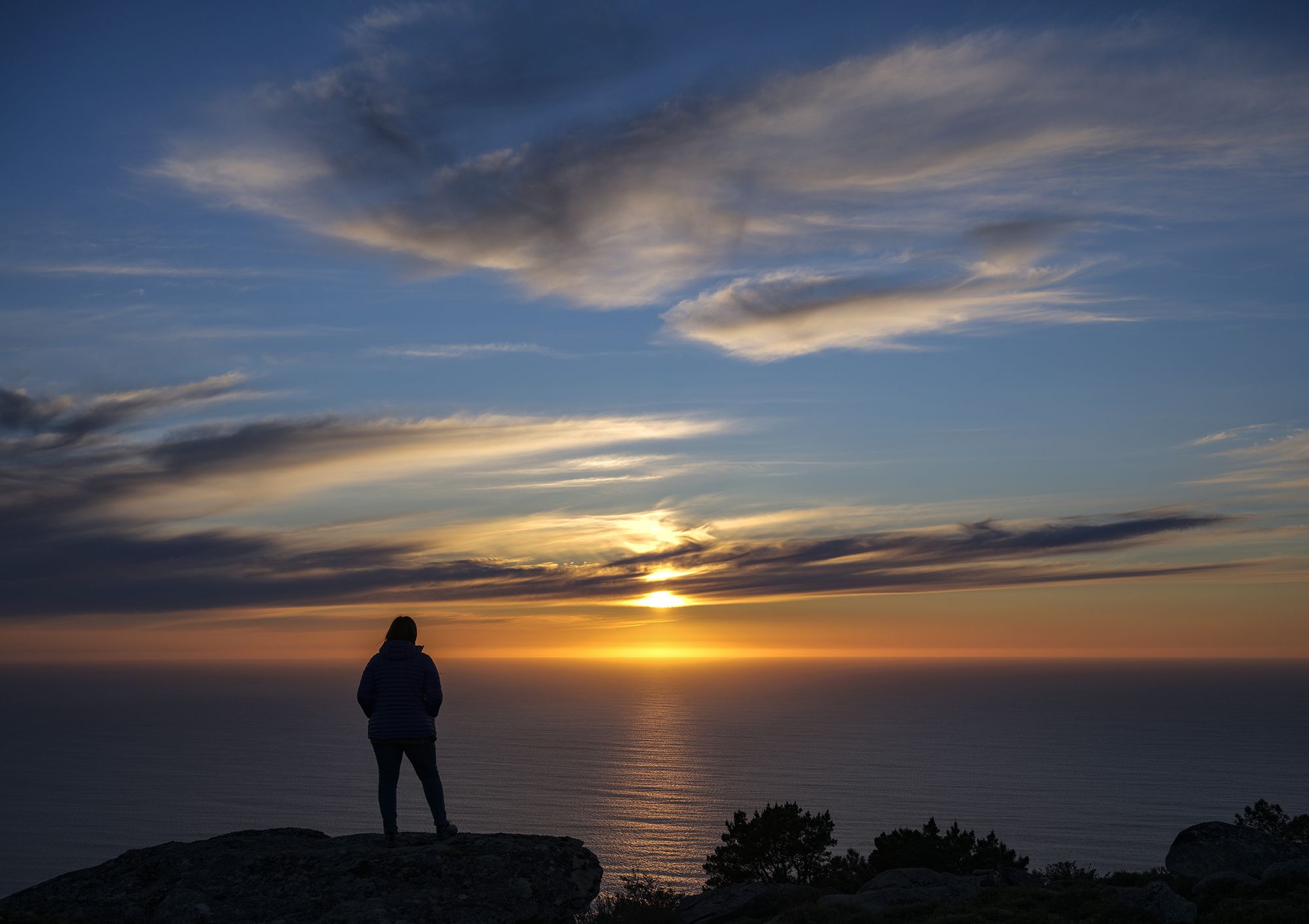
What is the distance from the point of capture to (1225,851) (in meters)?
18.8

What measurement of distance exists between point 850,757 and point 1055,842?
68.7 metres

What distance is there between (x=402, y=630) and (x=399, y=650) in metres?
0.29

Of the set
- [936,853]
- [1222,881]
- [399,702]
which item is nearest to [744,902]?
[399,702]

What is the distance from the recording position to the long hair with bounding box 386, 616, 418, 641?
41.9 feet

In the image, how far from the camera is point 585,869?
41.2 ft

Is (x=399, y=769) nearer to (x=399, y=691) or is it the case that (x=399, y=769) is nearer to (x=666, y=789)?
(x=399, y=691)

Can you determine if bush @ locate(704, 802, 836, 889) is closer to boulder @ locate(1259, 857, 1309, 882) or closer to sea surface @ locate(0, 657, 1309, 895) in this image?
boulder @ locate(1259, 857, 1309, 882)

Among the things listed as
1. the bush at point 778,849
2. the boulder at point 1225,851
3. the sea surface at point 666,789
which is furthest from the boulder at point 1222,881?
the sea surface at point 666,789

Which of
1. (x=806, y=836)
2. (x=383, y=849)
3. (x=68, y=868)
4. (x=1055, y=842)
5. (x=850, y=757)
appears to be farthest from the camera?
(x=850, y=757)

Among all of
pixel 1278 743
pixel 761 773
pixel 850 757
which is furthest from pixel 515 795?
pixel 1278 743

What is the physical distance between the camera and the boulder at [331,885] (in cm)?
1105

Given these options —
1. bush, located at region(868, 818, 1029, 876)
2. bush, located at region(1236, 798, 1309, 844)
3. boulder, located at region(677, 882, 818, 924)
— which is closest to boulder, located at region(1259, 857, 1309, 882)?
bush, located at region(868, 818, 1029, 876)

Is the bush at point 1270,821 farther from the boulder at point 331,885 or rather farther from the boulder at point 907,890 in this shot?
the boulder at point 331,885

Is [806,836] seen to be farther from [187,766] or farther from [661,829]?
[187,766]
